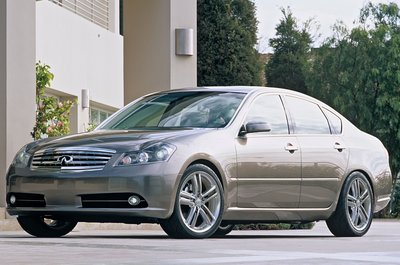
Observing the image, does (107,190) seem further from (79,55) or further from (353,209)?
(79,55)

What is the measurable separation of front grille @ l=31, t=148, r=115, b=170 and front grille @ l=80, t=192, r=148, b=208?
0.26 meters

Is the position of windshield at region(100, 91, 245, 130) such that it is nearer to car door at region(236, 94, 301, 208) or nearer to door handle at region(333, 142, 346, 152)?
car door at region(236, 94, 301, 208)

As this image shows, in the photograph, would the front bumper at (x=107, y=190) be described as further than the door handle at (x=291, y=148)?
No

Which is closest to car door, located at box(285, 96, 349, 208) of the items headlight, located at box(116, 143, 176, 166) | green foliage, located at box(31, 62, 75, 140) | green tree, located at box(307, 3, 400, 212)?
headlight, located at box(116, 143, 176, 166)

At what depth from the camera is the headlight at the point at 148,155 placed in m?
10.9

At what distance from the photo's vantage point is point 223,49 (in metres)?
56.6

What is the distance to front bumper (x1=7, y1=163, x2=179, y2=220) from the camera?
10.9m

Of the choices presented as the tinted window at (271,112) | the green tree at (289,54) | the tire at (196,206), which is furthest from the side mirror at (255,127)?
the green tree at (289,54)

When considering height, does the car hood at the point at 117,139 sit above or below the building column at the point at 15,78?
below

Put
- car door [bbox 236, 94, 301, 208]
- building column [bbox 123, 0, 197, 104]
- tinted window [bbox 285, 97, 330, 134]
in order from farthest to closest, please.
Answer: building column [bbox 123, 0, 197, 104]
tinted window [bbox 285, 97, 330, 134]
car door [bbox 236, 94, 301, 208]

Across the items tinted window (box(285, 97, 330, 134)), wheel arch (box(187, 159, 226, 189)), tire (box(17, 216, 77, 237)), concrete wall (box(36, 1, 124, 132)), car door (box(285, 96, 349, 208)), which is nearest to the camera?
wheel arch (box(187, 159, 226, 189))

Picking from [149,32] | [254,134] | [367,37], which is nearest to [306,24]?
[367,37]

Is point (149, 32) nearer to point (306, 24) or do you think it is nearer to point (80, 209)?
point (80, 209)

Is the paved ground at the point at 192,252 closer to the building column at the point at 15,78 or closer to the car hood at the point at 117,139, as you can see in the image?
the car hood at the point at 117,139
